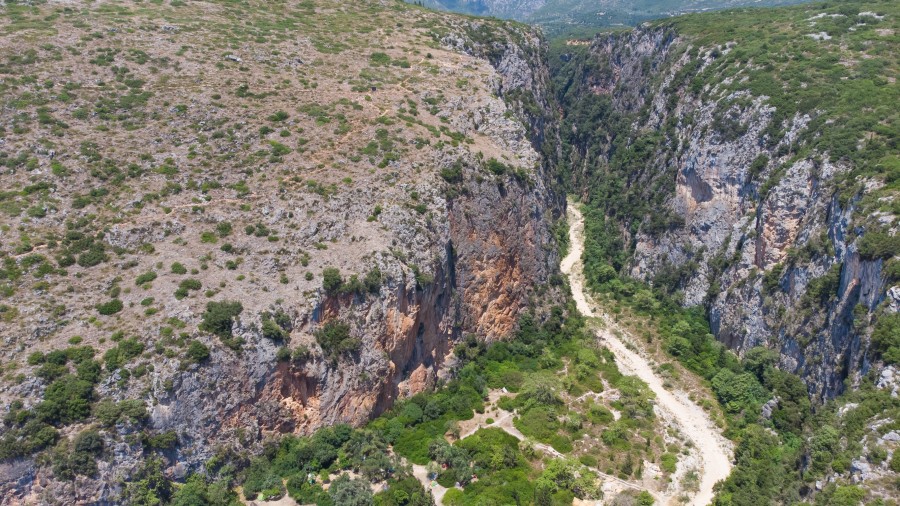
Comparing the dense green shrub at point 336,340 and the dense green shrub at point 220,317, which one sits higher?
the dense green shrub at point 220,317

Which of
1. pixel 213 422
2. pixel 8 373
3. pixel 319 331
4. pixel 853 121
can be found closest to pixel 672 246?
pixel 853 121

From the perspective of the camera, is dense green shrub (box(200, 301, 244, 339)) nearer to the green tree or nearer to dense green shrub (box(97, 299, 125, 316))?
dense green shrub (box(97, 299, 125, 316))

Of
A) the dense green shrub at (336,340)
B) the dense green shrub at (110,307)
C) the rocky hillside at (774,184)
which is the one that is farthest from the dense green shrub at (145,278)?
the rocky hillside at (774,184)

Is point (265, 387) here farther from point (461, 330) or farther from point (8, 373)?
point (461, 330)

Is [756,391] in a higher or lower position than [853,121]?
lower

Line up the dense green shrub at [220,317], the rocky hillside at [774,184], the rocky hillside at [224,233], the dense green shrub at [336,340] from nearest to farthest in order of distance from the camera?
the rocky hillside at [224,233], the dense green shrub at [220,317], the dense green shrub at [336,340], the rocky hillside at [774,184]

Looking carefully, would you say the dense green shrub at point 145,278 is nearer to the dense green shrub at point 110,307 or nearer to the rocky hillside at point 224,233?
the rocky hillside at point 224,233
